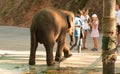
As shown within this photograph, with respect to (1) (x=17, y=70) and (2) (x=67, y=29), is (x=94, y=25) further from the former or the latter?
(1) (x=17, y=70)

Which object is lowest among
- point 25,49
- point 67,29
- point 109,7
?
point 25,49

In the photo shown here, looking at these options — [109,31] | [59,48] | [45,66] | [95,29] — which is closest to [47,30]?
[45,66]

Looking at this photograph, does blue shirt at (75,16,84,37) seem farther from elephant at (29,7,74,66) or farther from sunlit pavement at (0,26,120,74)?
elephant at (29,7,74,66)

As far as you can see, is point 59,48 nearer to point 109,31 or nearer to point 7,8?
point 109,31

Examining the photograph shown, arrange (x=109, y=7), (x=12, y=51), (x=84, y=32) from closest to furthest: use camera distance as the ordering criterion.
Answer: (x=109, y=7)
(x=12, y=51)
(x=84, y=32)

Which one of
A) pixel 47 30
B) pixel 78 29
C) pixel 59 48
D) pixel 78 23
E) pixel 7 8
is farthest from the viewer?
pixel 7 8

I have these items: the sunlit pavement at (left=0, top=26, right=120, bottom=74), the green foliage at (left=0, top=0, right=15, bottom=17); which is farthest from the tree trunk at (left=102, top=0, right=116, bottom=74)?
the green foliage at (left=0, top=0, right=15, bottom=17)

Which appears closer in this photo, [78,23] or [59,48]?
[59,48]

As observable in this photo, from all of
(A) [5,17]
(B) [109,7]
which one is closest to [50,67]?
(B) [109,7]

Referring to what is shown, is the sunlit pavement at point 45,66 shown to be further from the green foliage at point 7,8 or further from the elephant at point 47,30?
the green foliage at point 7,8

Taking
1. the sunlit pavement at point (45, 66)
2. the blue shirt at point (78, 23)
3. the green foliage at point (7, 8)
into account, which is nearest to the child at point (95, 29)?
the sunlit pavement at point (45, 66)

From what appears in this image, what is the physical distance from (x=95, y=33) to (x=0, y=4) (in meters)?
Result: 31.4

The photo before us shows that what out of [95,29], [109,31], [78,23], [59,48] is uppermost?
[109,31]

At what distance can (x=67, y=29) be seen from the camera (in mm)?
12070
